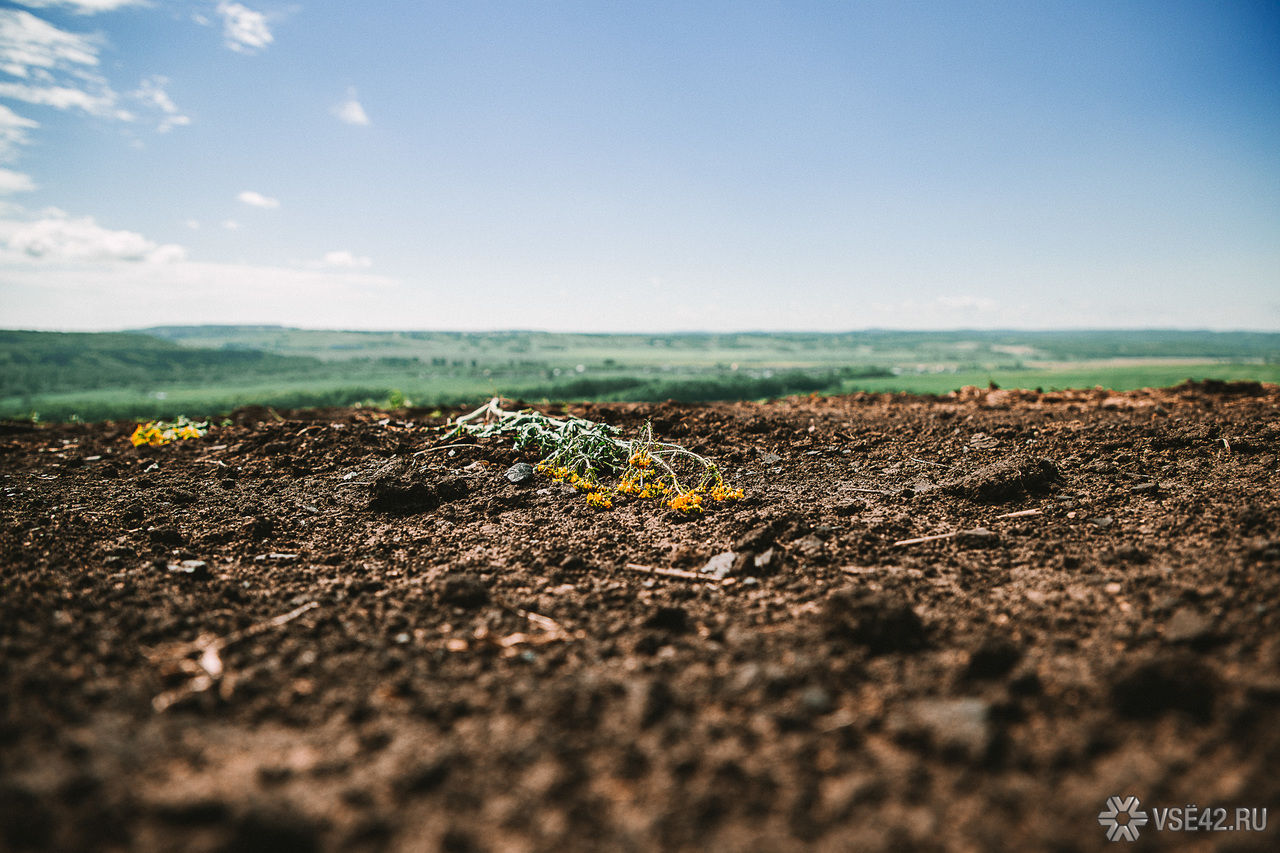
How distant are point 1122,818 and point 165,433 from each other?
9.00m

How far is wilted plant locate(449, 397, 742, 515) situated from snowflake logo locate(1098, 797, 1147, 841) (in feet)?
9.86

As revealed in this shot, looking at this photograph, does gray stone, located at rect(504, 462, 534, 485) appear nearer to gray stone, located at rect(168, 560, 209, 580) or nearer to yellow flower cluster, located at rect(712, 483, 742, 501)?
yellow flower cluster, located at rect(712, 483, 742, 501)

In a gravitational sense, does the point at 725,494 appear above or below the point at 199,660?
above

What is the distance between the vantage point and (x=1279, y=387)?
360 inches

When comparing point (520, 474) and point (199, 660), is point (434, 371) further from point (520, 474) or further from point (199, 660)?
point (199, 660)

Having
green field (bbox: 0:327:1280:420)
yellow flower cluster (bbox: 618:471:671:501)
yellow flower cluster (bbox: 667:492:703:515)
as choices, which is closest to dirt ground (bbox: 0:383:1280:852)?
yellow flower cluster (bbox: 667:492:703:515)

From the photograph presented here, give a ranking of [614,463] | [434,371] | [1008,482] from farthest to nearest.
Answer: [434,371], [614,463], [1008,482]

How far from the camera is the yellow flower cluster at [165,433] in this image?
6.99 metres

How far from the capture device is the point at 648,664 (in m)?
2.46

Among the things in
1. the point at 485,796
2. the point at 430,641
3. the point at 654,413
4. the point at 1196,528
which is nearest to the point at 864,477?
the point at 1196,528

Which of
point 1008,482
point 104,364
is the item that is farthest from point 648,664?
point 104,364

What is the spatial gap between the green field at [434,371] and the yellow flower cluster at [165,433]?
8.54 feet

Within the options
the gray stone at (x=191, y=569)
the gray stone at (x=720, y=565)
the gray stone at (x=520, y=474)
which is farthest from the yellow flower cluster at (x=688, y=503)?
the gray stone at (x=191, y=569)

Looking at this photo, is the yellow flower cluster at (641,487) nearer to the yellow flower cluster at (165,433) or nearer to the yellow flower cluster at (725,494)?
the yellow flower cluster at (725,494)
